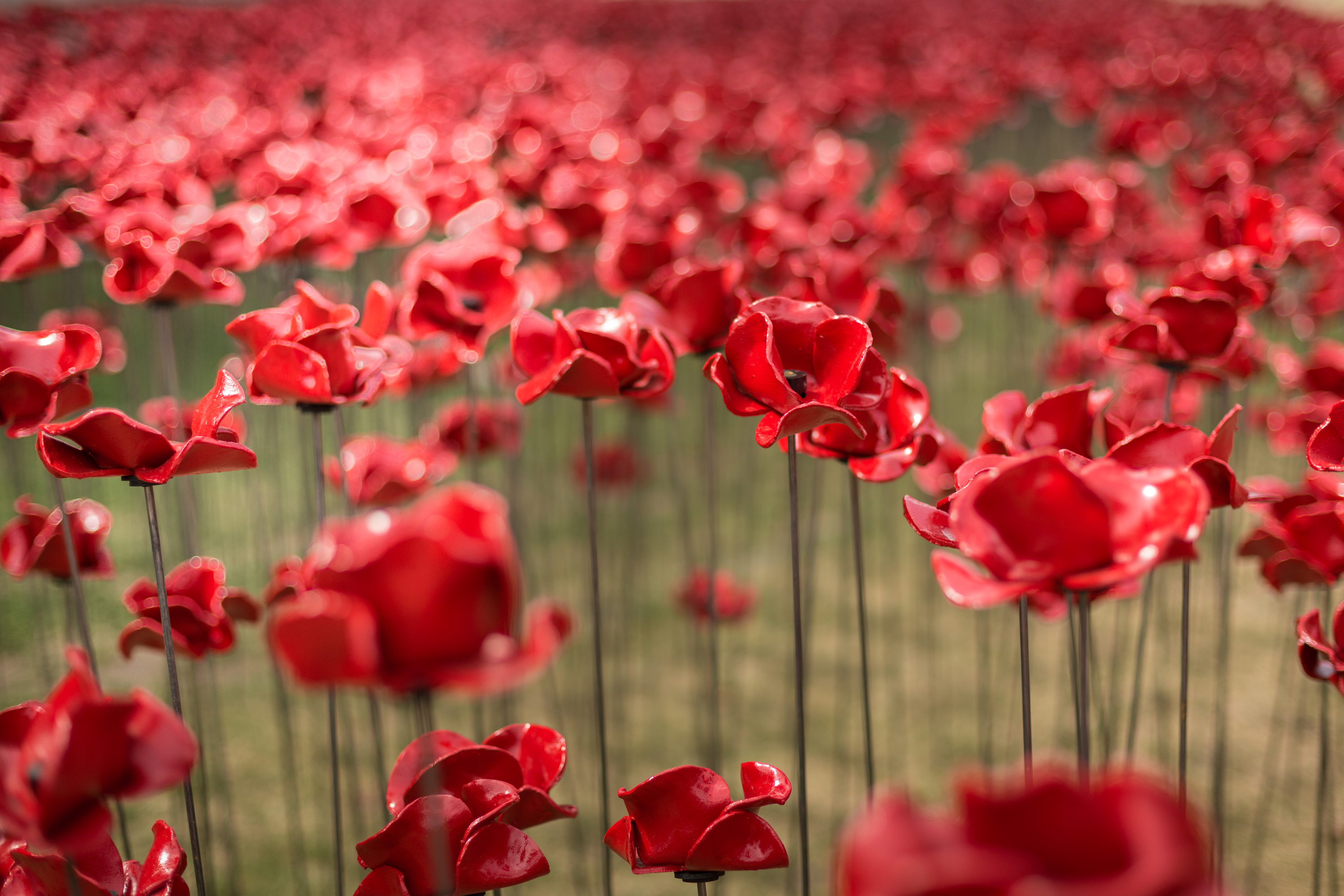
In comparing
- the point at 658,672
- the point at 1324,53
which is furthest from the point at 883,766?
the point at 1324,53

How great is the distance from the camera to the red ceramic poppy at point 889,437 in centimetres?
55

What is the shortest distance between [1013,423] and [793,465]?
12 centimetres

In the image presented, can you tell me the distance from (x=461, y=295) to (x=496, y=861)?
A: 1.40 ft

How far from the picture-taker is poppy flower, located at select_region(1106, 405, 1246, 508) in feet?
1.52

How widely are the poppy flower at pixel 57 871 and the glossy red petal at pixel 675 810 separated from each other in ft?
0.84

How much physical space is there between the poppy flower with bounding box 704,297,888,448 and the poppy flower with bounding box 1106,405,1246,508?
12 centimetres

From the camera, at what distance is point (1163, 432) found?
0.47 m

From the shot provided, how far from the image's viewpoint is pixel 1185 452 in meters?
0.47

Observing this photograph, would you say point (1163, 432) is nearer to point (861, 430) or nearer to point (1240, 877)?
point (861, 430)

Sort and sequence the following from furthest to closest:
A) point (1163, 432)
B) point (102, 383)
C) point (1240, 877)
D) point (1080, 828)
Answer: point (102, 383)
point (1240, 877)
point (1163, 432)
point (1080, 828)

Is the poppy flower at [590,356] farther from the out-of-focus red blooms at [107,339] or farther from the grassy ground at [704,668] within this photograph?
the out-of-focus red blooms at [107,339]

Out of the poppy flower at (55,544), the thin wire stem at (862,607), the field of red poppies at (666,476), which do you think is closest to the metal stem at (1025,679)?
the field of red poppies at (666,476)

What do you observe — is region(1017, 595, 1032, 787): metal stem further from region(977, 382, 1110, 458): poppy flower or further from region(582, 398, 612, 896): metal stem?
region(582, 398, 612, 896): metal stem

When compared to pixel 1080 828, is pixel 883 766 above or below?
below
